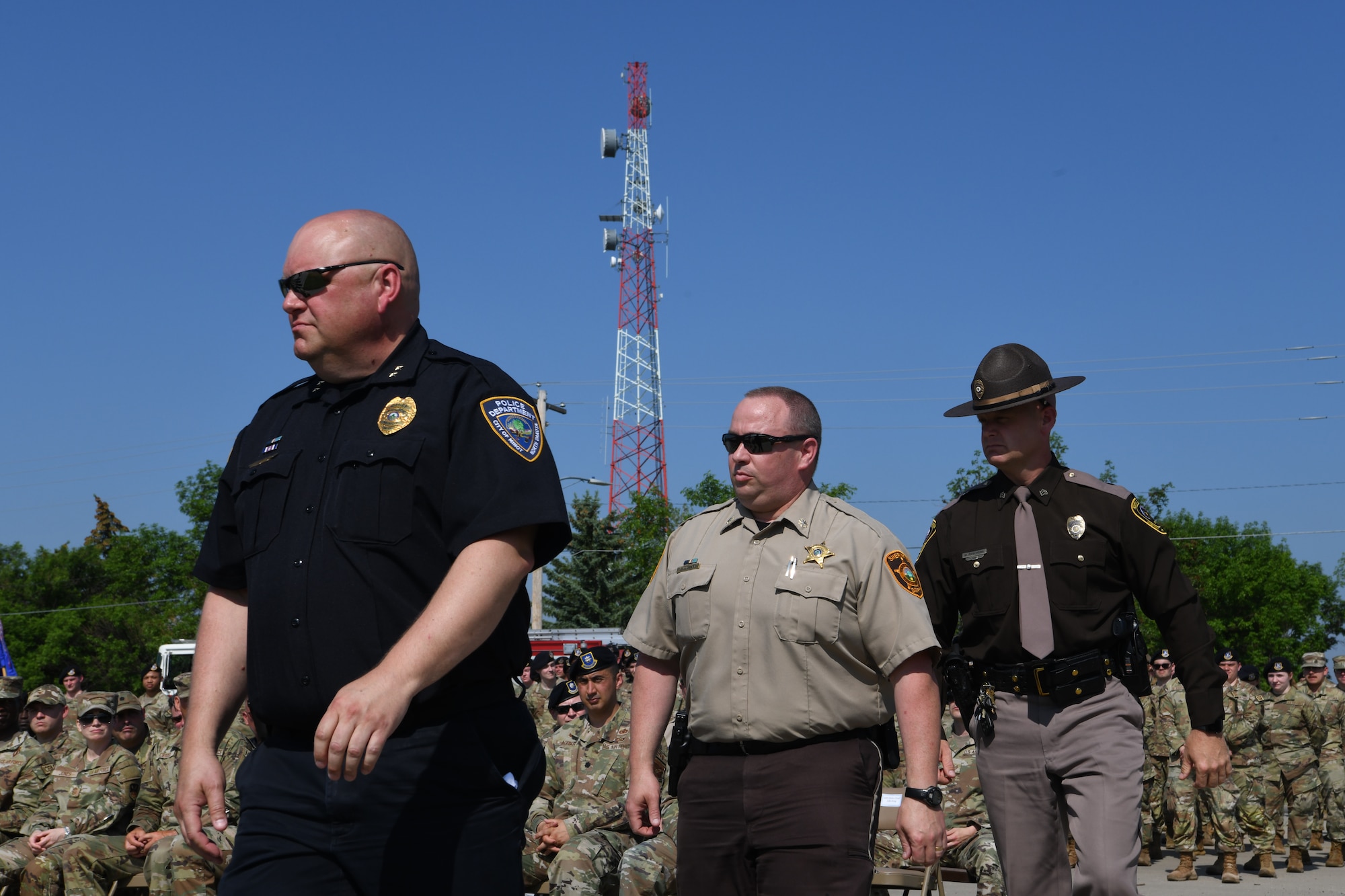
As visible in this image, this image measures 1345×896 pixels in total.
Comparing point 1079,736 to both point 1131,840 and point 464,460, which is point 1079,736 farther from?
point 464,460

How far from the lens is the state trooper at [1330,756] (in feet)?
47.7

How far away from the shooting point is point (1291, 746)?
1509 cm

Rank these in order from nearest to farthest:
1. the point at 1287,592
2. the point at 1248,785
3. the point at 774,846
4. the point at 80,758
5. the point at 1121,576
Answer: the point at 774,846 → the point at 1121,576 → the point at 80,758 → the point at 1248,785 → the point at 1287,592

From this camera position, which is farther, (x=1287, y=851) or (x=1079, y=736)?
(x=1287, y=851)

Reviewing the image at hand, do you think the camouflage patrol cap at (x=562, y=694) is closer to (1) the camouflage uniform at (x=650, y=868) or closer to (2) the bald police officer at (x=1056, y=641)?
(1) the camouflage uniform at (x=650, y=868)

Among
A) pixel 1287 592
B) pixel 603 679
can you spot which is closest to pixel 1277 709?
pixel 603 679

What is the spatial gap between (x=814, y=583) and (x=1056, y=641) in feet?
3.43

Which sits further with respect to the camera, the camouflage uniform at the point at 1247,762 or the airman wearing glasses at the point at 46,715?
the camouflage uniform at the point at 1247,762

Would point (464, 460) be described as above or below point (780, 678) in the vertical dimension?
above

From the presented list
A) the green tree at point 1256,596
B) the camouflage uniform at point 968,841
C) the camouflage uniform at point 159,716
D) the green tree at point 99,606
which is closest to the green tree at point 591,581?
the green tree at point 99,606

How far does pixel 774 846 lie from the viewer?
163 inches

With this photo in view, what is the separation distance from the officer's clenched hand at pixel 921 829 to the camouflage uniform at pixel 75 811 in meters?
6.93

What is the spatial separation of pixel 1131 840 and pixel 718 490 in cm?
4425

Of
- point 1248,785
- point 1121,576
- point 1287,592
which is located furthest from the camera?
point 1287,592
